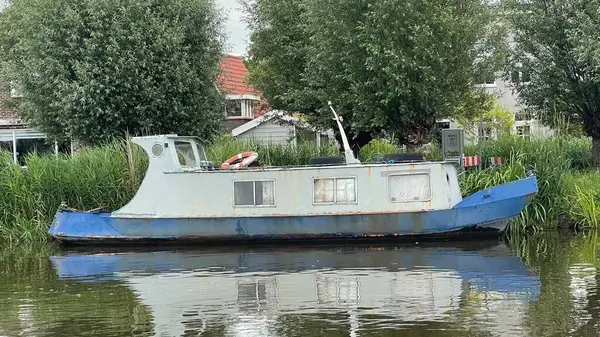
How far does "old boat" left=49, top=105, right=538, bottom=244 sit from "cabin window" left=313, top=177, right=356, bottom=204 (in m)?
0.02

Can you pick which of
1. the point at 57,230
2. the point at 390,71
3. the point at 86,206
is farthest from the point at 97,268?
the point at 390,71

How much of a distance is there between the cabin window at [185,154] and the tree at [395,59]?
188 inches

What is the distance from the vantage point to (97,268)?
49.9ft

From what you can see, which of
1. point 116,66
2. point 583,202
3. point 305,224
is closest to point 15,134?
point 116,66

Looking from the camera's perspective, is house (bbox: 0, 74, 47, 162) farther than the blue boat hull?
Yes

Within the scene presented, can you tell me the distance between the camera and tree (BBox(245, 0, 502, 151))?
63.6 ft

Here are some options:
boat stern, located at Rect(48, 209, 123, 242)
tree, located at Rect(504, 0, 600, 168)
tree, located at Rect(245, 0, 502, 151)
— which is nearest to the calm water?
boat stern, located at Rect(48, 209, 123, 242)

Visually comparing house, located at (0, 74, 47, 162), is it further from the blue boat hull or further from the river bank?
the blue boat hull

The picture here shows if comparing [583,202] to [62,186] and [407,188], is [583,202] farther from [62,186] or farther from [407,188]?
[62,186]

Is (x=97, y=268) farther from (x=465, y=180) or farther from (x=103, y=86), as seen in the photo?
(x=465, y=180)

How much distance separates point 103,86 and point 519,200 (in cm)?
1100

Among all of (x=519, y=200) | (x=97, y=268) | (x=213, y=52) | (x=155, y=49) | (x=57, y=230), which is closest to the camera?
(x=97, y=268)

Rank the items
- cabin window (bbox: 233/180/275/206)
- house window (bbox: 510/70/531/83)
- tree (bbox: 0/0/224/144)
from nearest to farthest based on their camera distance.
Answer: cabin window (bbox: 233/180/275/206) → tree (bbox: 0/0/224/144) → house window (bbox: 510/70/531/83)

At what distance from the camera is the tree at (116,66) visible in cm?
2048
